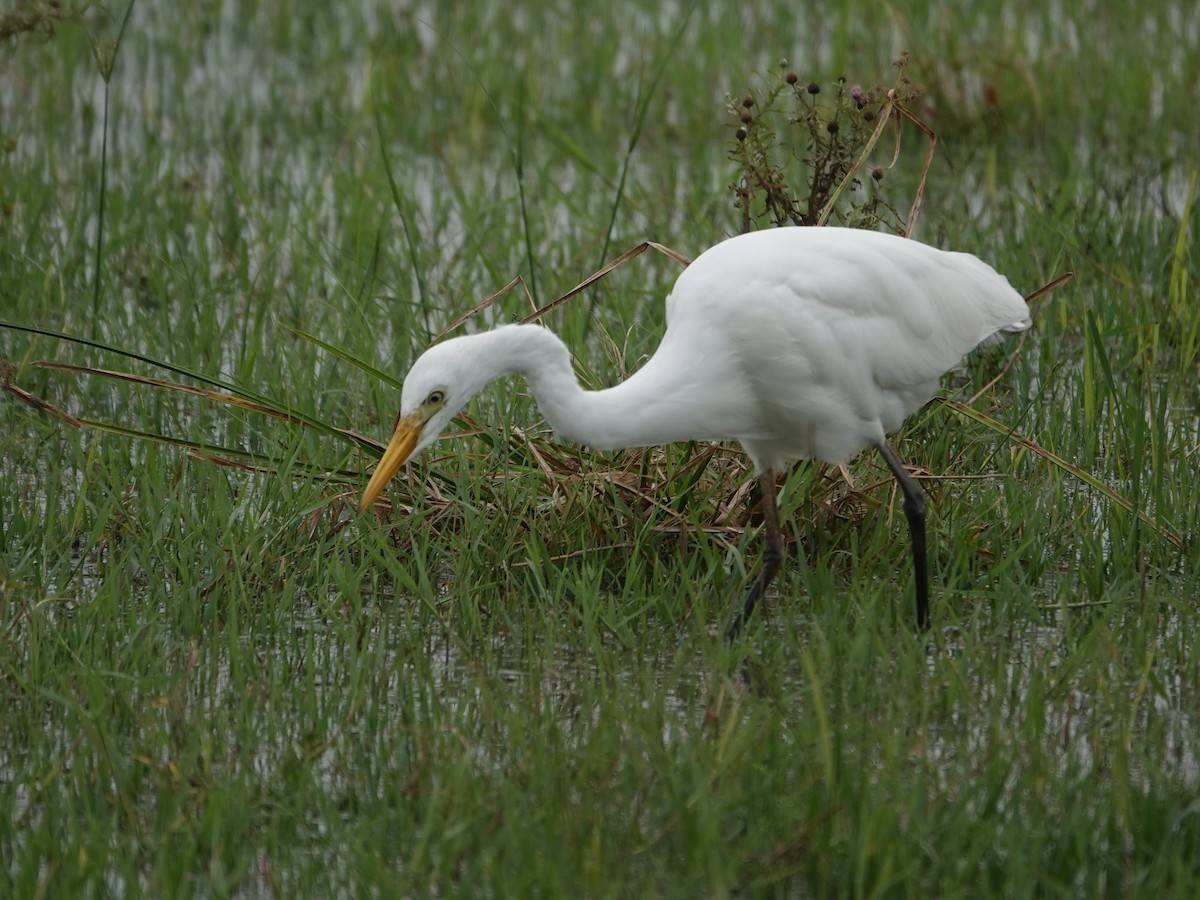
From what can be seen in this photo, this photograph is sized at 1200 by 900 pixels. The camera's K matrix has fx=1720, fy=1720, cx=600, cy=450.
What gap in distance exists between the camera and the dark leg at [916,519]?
3.62m

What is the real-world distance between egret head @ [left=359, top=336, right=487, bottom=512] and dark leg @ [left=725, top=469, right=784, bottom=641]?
0.81 metres

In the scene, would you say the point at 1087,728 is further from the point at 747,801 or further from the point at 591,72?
the point at 591,72

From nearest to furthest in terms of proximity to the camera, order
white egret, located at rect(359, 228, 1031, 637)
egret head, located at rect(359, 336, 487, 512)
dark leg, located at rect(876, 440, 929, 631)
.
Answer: egret head, located at rect(359, 336, 487, 512) → white egret, located at rect(359, 228, 1031, 637) → dark leg, located at rect(876, 440, 929, 631)

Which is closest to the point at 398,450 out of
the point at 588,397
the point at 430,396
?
the point at 430,396

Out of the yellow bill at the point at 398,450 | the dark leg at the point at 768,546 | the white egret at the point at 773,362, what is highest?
the white egret at the point at 773,362

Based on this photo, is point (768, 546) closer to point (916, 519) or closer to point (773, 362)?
point (916, 519)

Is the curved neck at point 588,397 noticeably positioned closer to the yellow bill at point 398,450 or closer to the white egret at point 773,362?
the white egret at point 773,362

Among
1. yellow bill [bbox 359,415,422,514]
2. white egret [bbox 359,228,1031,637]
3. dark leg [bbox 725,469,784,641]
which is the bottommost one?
dark leg [bbox 725,469,784,641]

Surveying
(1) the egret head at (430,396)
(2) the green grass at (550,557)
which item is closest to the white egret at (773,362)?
(1) the egret head at (430,396)

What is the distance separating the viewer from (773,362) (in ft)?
11.5

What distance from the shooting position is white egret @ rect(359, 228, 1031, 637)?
10.6 feet

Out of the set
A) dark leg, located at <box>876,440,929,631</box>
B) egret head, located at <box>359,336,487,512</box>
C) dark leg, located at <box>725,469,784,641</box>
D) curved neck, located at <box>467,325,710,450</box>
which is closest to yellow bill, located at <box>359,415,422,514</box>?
egret head, located at <box>359,336,487,512</box>

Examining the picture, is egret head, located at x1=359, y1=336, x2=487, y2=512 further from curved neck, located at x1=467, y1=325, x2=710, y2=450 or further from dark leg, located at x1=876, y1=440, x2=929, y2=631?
dark leg, located at x1=876, y1=440, x2=929, y2=631

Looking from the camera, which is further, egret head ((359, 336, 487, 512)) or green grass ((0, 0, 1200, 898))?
egret head ((359, 336, 487, 512))
